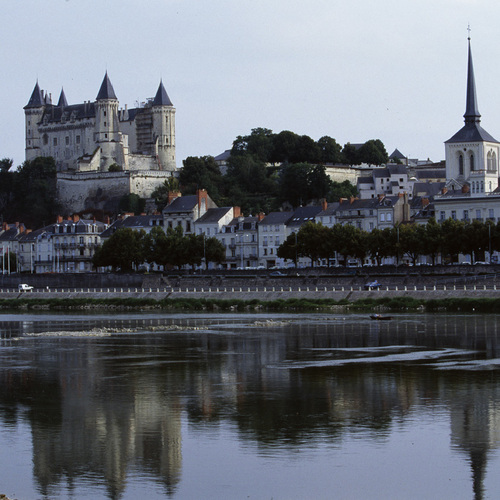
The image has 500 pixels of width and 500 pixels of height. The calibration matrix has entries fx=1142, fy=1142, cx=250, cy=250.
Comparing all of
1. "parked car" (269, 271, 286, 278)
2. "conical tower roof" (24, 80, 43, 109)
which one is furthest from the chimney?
"conical tower roof" (24, 80, 43, 109)

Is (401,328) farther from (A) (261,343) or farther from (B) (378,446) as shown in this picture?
(B) (378,446)

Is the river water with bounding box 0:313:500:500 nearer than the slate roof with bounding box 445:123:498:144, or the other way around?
the river water with bounding box 0:313:500:500

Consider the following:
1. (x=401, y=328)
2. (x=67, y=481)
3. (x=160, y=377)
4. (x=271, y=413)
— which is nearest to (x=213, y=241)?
(x=401, y=328)

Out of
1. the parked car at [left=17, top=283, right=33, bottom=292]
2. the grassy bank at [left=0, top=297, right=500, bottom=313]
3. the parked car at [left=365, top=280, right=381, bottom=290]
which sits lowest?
the grassy bank at [left=0, top=297, right=500, bottom=313]

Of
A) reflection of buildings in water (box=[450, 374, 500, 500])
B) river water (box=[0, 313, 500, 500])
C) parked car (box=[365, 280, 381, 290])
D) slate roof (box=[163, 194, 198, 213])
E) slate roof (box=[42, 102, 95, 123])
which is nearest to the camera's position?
river water (box=[0, 313, 500, 500])

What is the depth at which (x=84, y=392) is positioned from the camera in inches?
1099

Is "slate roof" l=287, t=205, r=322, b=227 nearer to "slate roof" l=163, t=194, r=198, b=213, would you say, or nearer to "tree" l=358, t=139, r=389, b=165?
"slate roof" l=163, t=194, r=198, b=213

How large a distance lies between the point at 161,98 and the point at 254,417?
9786 cm

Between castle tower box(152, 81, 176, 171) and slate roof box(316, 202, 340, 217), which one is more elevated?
castle tower box(152, 81, 176, 171)

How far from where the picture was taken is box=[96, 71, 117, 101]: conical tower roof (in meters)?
117

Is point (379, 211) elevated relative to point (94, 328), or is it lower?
elevated

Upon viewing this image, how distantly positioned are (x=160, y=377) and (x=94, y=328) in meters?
18.1

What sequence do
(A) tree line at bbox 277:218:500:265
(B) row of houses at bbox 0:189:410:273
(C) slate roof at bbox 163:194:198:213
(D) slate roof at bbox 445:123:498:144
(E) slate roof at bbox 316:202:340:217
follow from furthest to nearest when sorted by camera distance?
(C) slate roof at bbox 163:194:198:213 → (D) slate roof at bbox 445:123:498:144 → (E) slate roof at bbox 316:202:340:217 → (B) row of houses at bbox 0:189:410:273 → (A) tree line at bbox 277:218:500:265

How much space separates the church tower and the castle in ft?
111
